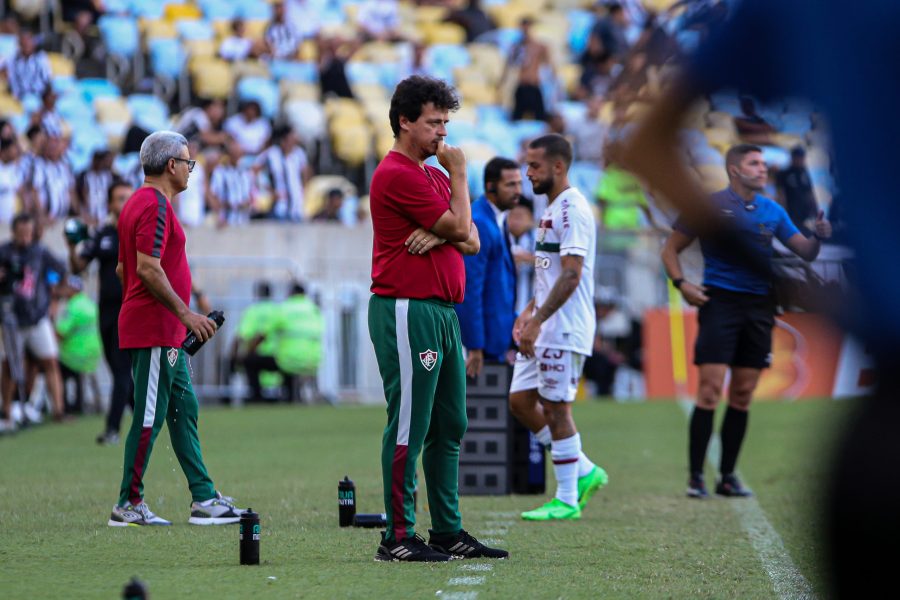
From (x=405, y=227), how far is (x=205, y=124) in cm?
1512

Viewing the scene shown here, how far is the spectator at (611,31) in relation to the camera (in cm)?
2445

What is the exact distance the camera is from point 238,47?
889 inches

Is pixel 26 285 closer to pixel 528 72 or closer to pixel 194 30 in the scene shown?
pixel 194 30

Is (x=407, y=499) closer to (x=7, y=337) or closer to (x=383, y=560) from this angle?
(x=383, y=560)

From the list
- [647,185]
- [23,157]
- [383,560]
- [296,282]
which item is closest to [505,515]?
[383,560]

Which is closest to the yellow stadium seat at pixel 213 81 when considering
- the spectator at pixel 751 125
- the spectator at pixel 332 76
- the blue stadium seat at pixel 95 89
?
the blue stadium seat at pixel 95 89

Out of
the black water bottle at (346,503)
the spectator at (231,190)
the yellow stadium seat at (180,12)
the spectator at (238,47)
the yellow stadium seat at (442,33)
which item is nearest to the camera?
the black water bottle at (346,503)

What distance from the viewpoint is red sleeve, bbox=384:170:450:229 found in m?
5.65

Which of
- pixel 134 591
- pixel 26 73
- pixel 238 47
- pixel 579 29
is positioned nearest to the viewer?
pixel 134 591

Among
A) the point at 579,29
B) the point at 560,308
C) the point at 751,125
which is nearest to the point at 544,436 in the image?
the point at 560,308

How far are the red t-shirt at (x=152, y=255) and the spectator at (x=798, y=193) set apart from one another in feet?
15.7

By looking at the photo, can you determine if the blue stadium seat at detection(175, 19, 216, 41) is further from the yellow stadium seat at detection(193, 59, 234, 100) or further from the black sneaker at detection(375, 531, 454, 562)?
the black sneaker at detection(375, 531, 454, 562)

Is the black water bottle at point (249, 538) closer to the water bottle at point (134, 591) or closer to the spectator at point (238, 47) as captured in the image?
the water bottle at point (134, 591)

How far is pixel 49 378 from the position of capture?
14969mm
